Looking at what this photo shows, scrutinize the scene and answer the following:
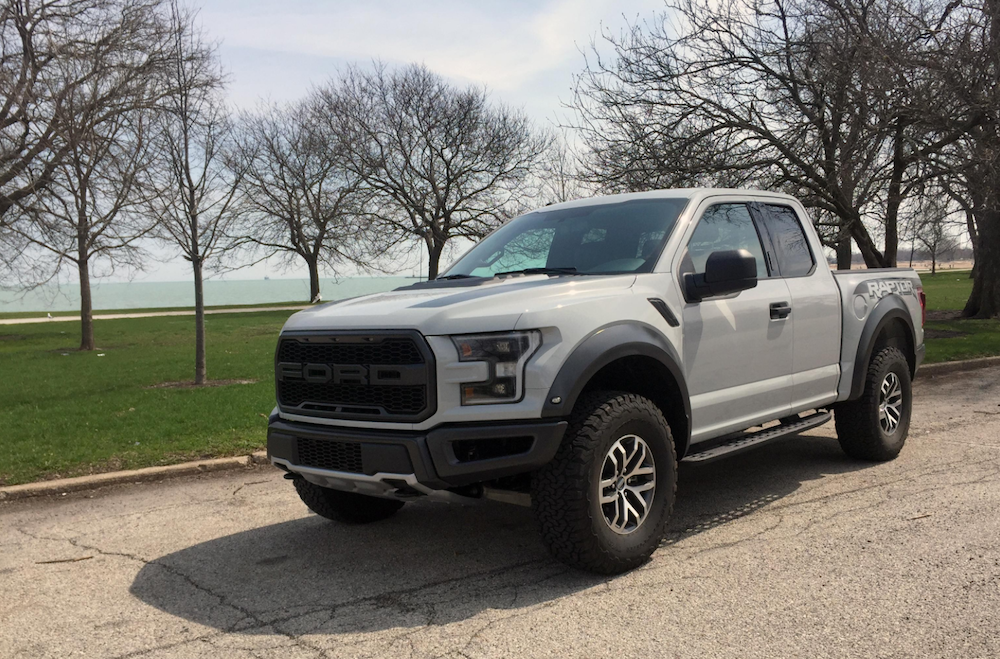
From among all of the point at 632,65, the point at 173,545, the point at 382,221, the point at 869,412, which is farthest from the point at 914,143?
the point at 382,221

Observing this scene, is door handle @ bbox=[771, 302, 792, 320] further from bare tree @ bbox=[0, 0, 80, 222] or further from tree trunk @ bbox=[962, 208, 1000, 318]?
tree trunk @ bbox=[962, 208, 1000, 318]

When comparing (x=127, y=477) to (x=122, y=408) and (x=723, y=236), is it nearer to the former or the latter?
(x=122, y=408)

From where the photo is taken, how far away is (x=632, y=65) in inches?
637

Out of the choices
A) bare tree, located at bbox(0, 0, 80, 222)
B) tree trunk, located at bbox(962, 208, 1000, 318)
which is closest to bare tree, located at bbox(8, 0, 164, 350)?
bare tree, located at bbox(0, 0, 80, 222)

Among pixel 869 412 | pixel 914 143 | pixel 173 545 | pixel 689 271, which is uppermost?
pixel 914 143

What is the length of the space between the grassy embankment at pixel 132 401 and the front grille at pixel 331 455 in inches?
134

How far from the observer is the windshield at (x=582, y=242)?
4973 mm

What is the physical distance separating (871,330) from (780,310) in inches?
48.2

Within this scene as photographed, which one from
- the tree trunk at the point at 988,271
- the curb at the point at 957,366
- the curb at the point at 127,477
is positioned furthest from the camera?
the tree trunk at the point at 988,271

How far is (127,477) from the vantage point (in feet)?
22.2

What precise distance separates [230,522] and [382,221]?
33.3 metres

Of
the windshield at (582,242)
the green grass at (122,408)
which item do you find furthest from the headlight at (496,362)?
the green grass at (122,408)

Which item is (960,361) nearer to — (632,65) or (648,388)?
(632,65)

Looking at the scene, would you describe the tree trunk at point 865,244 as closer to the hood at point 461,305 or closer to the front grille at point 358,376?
the hood at point 461,305
